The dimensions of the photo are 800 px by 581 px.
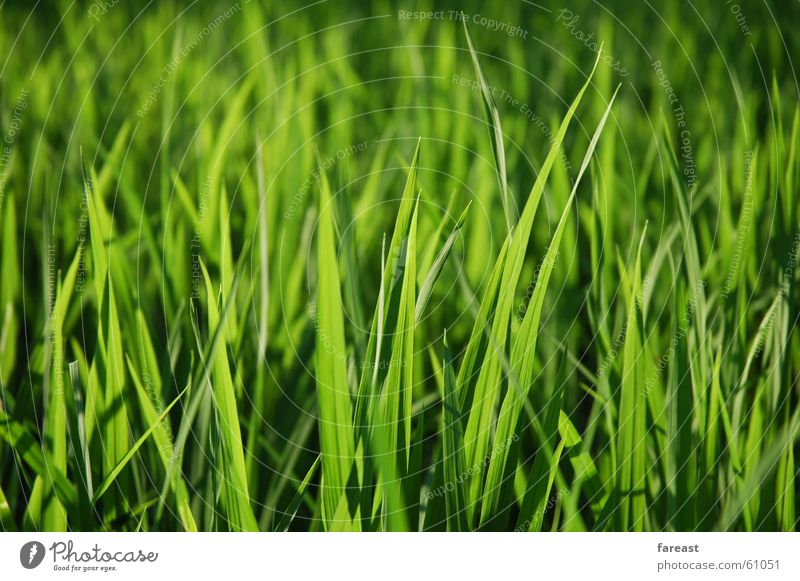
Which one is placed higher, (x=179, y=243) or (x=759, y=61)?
(x=759, y=61)

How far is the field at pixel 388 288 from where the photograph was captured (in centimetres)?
33

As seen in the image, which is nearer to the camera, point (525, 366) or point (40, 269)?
point (525, 366)

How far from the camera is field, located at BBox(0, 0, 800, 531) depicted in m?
0.33

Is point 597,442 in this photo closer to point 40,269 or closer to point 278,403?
point 278,403

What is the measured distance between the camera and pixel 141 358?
367mm

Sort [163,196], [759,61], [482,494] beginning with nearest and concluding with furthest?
[482,494]
[163,196]
[759,61]

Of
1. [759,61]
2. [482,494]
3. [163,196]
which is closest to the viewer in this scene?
[482,494]

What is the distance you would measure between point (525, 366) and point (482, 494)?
7cm

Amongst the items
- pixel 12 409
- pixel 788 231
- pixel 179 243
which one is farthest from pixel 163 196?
pixel 788 231

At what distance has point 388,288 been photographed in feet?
1.12
